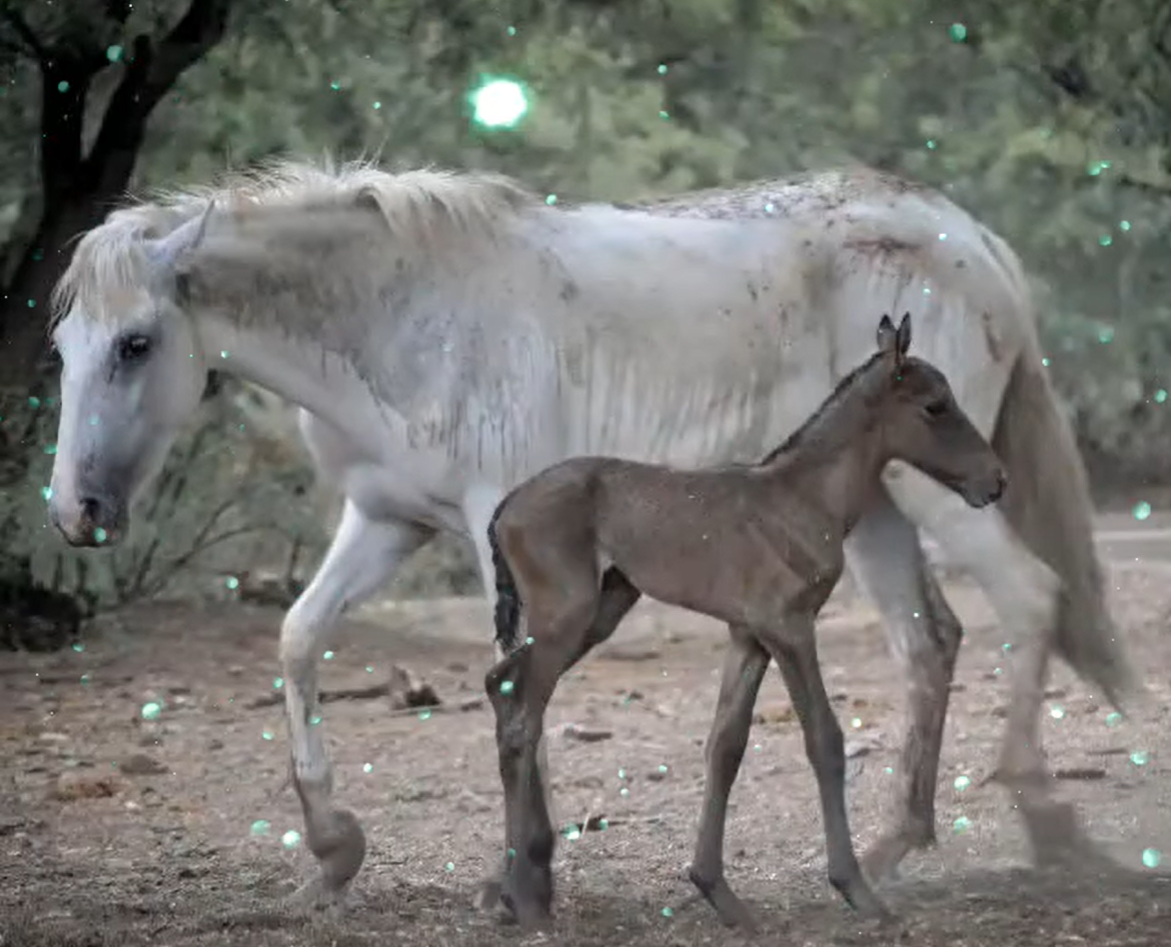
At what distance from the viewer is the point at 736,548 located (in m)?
2.41

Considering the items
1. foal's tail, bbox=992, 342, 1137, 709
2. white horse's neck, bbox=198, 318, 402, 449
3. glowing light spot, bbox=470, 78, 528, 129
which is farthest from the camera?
glowing light spot, bbox=470, 78, 528, 129

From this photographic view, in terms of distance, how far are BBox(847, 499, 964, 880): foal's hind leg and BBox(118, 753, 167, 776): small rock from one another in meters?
1.59

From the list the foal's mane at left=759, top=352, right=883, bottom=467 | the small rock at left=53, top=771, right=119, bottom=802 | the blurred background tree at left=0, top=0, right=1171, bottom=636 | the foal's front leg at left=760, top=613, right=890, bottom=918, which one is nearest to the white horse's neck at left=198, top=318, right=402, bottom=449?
the foal's mane at left=759, top=352, right=883, bottom=467

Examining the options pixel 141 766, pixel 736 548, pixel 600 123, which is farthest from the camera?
pixel 600 123

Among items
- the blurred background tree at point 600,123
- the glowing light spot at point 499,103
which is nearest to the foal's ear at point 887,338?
the blurred background tree at point 600,123

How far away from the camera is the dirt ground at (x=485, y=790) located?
2695 mm

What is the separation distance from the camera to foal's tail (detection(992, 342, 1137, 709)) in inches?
129

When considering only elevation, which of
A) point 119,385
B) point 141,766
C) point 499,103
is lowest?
point 141,766

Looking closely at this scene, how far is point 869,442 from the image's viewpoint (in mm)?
2469

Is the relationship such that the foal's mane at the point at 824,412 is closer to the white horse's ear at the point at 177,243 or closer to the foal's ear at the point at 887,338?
the foal's ear at the point at 887,338

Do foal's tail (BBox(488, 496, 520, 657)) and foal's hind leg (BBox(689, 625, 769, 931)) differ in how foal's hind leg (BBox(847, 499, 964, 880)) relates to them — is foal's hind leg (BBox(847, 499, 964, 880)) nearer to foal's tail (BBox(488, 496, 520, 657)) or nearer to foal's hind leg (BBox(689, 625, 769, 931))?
foal's hind leg (BBox(689, 625, 769, 931))

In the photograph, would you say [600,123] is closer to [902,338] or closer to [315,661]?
[315,661]

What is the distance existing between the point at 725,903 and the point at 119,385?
1051 millimetres

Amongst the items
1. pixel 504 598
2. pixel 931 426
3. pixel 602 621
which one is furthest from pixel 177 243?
pixel 931 426
